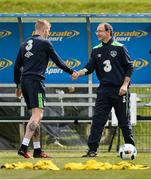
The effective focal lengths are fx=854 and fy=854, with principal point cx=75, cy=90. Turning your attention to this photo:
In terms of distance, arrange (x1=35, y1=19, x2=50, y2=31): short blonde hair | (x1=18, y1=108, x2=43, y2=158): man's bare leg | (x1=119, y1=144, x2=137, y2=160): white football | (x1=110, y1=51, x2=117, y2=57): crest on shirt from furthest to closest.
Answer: (x1=110, y1=51, x2=117, y2=57): crest on shirt < (x1=35, y1=19, x2=50, y2=31): short blonde hair < (x1=18, y1=108, x2=43, y2=158): man's bare leg < (x1=119, y1=144, x2=137, y2=160): white football

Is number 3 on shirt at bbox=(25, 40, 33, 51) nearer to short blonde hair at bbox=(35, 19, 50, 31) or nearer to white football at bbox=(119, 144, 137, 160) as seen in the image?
short blonde hair at bbox=(35, 19, 50, 31)

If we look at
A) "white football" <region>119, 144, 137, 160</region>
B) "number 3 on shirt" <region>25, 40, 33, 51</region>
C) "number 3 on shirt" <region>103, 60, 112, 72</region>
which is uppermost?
"number 3 on shirt" <region>25, 40, 33, 51</region>

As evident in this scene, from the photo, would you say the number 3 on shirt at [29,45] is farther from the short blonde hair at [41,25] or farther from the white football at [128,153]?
the white football at [128,153]

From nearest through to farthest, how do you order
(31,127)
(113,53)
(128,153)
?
(128,153) < (31,127) < (113,53)

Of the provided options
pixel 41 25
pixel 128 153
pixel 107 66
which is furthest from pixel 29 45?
pixel 128 153

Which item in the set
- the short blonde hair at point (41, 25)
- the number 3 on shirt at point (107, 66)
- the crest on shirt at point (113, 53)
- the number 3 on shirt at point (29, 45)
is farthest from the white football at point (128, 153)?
the short blonde hair at point (41, 25)

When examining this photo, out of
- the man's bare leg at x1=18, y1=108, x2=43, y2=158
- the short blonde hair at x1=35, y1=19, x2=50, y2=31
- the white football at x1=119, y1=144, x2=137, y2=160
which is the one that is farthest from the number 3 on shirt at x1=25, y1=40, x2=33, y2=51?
the white football at x1=119, y1=144, x2=137, y2=160

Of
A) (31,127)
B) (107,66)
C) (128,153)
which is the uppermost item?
(107,66)

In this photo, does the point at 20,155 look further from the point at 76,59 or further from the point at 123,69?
the point at 76,59

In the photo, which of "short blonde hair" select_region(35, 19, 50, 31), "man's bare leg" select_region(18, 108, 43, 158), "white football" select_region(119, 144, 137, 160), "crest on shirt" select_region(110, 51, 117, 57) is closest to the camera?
"white football" select_region(119, 144, 137, 160)

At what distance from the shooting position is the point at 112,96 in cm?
1343

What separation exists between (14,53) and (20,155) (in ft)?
14.9

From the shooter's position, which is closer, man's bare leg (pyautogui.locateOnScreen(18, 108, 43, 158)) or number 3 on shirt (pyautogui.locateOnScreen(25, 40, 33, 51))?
man's bare leg (pyautogui.locateOnScreen(18, 108, 43, 158))

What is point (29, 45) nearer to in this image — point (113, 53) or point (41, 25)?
point (41, 25)
